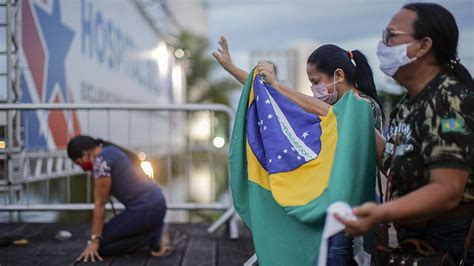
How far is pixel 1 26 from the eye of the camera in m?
5.90

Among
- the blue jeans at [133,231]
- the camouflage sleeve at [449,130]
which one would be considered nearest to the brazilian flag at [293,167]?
the camouflage sleeve at [449,130]

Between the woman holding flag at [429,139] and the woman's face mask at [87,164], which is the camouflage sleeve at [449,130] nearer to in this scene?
the woman holding flag at [429,139]

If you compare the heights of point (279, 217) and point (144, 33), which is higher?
point (144, 33)

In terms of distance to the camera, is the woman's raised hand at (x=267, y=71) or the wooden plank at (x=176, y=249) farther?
the wooden plank at (x=176, y=249)

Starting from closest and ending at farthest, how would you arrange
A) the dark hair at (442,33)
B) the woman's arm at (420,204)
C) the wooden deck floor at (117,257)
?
A: the woman's arm at (420,204) < the dark hair at (442,33) < the wooden deck floor at (117,257)

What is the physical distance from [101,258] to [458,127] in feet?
11.4

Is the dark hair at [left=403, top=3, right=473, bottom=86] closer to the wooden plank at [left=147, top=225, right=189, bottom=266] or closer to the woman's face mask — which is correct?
the wooden plank at [left=147, top=225, right=189, bottom=266]

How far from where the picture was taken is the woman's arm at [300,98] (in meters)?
2.79

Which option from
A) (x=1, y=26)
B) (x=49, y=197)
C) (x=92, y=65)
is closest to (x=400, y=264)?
(x=1, y=26)

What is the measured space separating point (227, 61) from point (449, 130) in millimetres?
1583

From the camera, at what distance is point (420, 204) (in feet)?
6.49

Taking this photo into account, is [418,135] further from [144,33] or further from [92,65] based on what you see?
[144,33]

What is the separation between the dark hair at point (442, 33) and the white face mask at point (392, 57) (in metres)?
0.07

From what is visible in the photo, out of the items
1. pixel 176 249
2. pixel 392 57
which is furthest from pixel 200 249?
pixel 392 57
